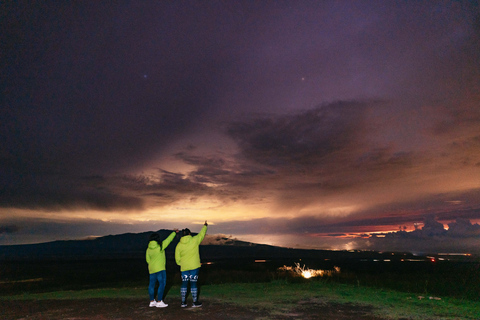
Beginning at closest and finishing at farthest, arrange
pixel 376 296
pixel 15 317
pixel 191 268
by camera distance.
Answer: pixel 15 317
pixel 191 268
pixel 376 296

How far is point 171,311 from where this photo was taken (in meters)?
9.51

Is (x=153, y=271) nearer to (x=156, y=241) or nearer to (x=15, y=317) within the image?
(x=156, y=241)

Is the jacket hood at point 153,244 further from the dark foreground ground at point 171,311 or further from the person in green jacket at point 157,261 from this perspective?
the dark foreground ground at point 171,311

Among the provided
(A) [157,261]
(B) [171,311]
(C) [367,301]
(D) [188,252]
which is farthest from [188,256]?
(C) [367,301]

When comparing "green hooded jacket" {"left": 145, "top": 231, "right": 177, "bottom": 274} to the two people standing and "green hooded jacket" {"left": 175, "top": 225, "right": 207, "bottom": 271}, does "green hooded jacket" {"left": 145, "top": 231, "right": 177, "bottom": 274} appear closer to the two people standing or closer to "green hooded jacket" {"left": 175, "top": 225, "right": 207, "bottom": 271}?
the two people standing

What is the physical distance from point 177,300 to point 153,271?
2.21 metres

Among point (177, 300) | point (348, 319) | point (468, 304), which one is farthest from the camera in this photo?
point (177, 300)

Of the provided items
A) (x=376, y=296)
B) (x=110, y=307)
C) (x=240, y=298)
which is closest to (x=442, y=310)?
(x=376, y=296)

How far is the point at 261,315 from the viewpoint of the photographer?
895 cm

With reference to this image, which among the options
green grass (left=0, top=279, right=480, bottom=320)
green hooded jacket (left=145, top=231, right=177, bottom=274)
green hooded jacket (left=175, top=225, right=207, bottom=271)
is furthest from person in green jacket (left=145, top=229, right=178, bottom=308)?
green grass (left=0, top=279, right=480, bottom=320)

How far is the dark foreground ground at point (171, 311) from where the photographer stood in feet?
29.0

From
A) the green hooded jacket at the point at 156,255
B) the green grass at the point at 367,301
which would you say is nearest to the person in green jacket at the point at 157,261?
the green hooded jacket at the point at 156,255

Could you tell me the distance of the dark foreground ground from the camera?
8836mm

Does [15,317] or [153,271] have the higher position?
[153,271]
